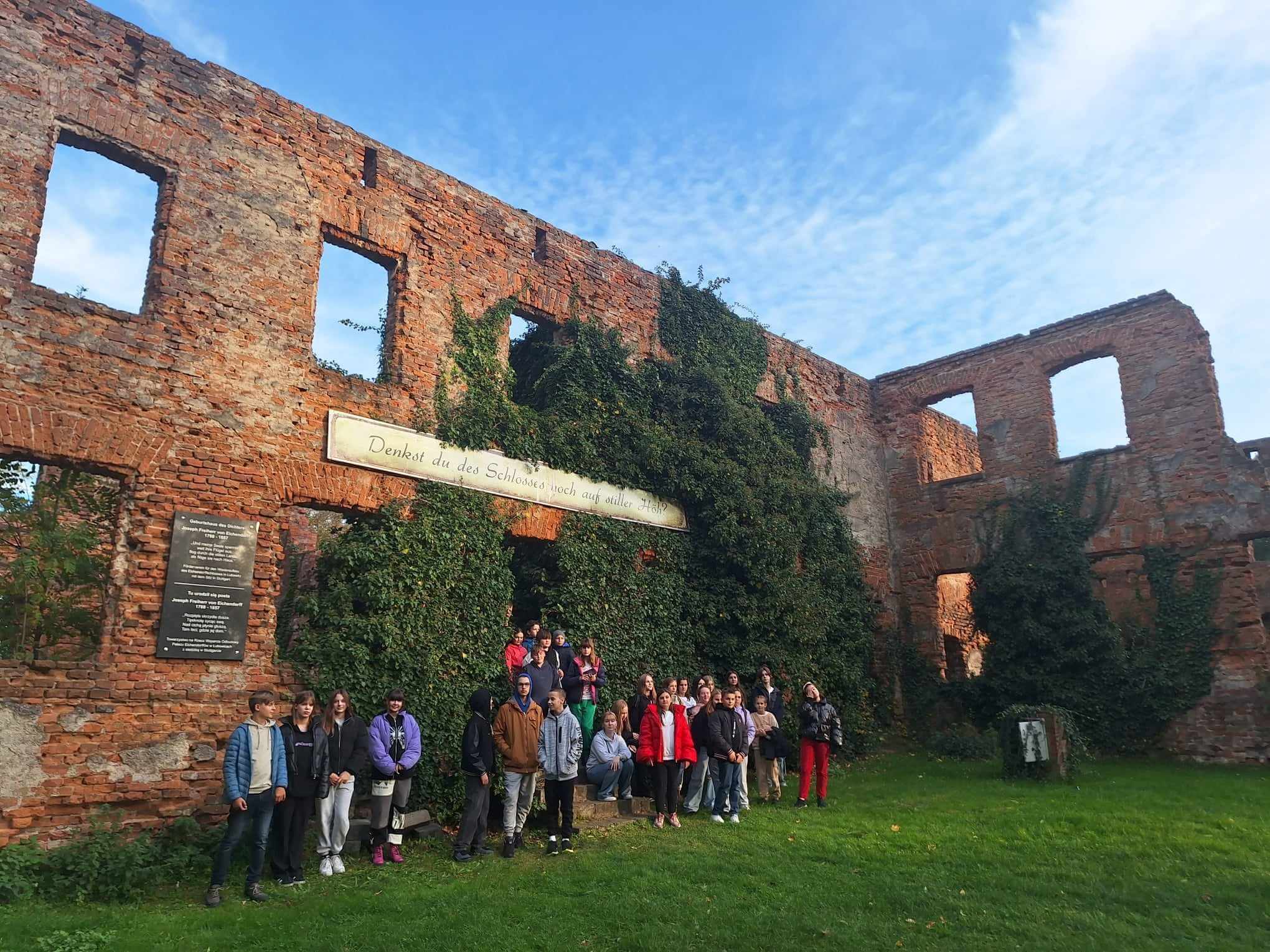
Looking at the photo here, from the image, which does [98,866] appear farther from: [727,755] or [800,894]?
[727,755]

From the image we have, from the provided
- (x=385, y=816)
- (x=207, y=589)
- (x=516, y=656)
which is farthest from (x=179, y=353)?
(x=385, y=816)

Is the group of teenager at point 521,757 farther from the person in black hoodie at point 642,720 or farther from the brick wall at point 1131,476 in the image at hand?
the brick wall at point 1131,476

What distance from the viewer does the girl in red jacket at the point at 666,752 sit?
927 cm

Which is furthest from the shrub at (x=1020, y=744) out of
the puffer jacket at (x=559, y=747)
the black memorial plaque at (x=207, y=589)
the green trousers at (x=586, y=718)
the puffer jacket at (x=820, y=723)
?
the black memorial plaque at (x=207, y=589)

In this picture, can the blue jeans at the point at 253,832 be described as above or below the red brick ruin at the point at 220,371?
below

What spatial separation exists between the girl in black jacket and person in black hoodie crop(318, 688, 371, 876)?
517 centimetres

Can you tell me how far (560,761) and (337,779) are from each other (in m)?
2.02

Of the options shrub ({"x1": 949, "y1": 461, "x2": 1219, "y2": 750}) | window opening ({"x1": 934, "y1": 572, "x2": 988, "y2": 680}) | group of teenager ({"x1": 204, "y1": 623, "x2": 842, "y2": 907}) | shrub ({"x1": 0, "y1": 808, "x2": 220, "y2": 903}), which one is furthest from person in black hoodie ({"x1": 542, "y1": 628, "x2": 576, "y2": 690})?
window opening ({"x1": 934, "y1": 572, "x2": 988, "y2": 680})

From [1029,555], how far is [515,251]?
10315mm

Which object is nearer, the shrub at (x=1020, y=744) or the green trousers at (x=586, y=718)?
the green trousers at (x=586, y=718)

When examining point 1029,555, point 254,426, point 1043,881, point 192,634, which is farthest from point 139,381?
point 1029,555

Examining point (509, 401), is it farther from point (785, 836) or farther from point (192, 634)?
point (785, 836)

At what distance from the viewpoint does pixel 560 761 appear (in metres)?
8.45

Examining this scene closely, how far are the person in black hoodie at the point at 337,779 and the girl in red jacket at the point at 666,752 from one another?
9.78 ft
